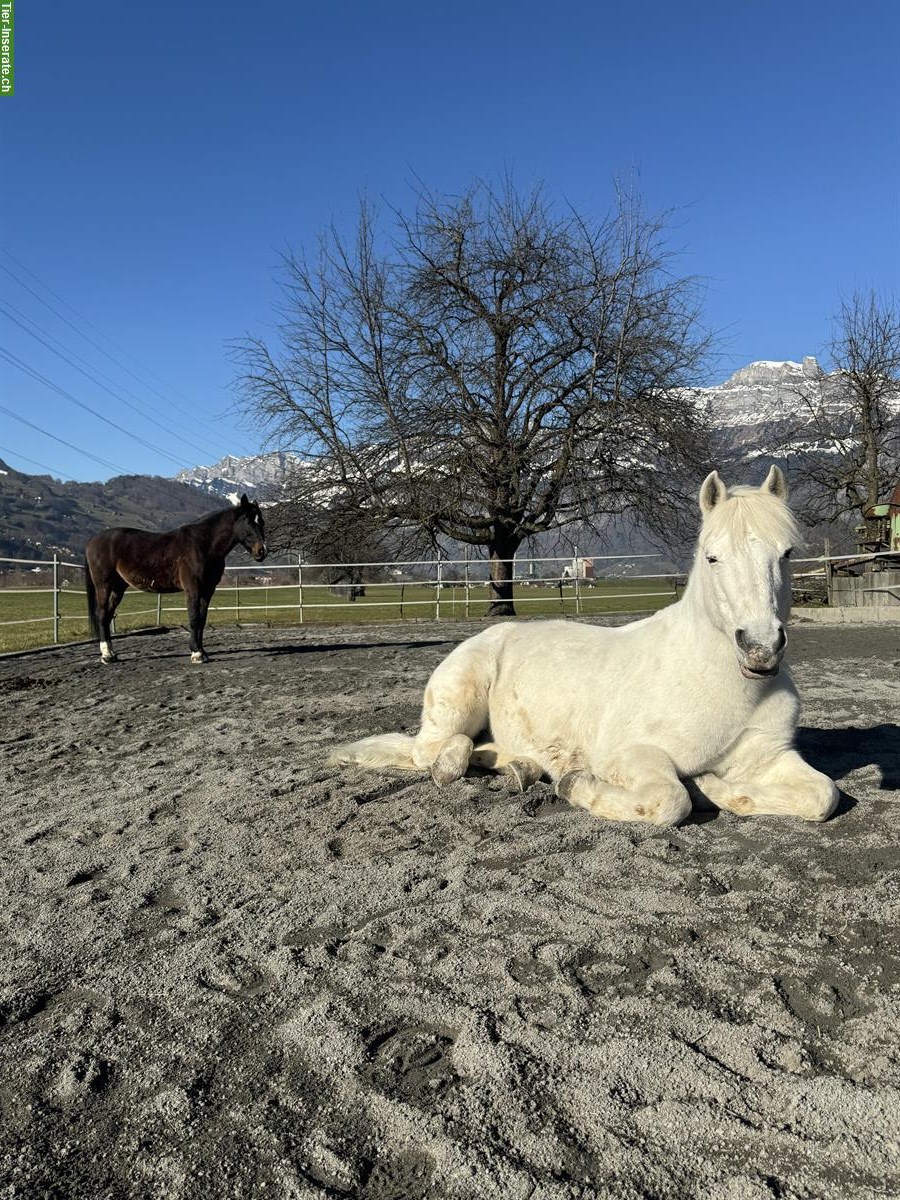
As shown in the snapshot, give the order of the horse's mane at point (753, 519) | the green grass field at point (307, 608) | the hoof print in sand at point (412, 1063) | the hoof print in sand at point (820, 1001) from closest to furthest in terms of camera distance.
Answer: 1. the hoof print in sand at point (412, 1063)
2. the hoof print in sand at point (820, 1001)
3. the horse's mane at point (753, 519)
4. the green grass field at point (307, 608)

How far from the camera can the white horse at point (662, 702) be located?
9.18 feet

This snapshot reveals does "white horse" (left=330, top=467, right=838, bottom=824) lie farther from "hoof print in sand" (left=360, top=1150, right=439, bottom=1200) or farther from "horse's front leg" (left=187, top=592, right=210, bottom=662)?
Answer: "horse's front leg" (left=187, top=592, right=210, bottom=662)

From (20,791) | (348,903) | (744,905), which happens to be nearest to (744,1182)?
(744,905)

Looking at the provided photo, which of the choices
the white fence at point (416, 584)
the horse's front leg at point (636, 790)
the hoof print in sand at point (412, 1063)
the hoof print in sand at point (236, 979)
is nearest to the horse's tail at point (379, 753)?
the horse's front leg at point (636, 790)

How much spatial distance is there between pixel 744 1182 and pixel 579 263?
19.9m

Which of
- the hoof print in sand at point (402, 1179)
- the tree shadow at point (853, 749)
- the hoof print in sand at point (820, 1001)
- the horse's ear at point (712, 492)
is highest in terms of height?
the horse's ear at point (712, 492)

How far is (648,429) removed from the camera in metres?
18.2

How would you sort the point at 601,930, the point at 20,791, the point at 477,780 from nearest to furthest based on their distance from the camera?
the point at 601,930, the point at 477,780, the point at 20,791

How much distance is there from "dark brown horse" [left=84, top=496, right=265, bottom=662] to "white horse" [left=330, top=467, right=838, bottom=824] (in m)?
6.43

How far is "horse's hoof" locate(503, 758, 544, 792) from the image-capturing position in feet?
12.1

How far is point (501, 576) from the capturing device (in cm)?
1994

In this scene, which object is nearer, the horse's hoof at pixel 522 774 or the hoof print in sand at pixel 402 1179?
the hoof print in sand at pixel 402 1179

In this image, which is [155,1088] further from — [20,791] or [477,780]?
[20,791]

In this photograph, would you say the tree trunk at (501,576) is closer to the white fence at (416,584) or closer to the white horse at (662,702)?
the white fence at (416,584)
